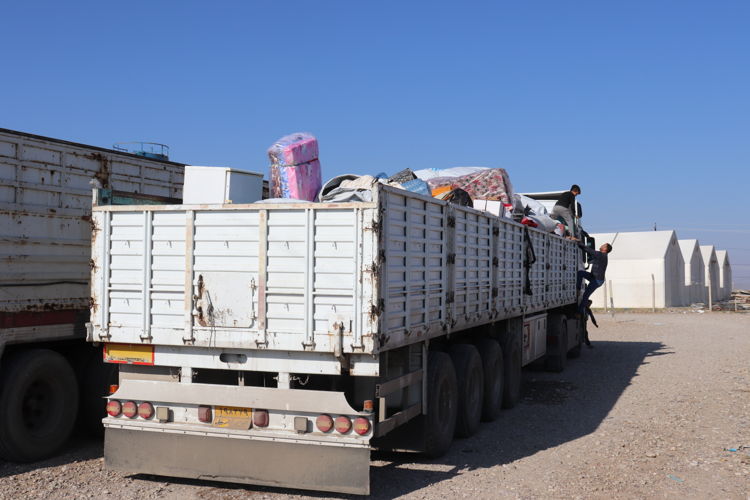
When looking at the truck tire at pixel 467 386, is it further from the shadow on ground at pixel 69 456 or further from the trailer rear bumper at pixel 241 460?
the shadow on ground at pixel 69 456

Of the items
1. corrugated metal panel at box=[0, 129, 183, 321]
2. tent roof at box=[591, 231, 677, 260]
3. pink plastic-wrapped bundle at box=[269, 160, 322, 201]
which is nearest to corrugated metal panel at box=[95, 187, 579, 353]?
corrugated metal panel at box=[0, 129, 183, 321]

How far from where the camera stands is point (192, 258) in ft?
20.2

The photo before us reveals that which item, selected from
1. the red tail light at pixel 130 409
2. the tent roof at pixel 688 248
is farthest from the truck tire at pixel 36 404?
the tent roof at pixel 688 248

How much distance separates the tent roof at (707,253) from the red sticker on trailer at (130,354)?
150 ft

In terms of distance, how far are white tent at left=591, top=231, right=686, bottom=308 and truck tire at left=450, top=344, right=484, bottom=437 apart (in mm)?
28903

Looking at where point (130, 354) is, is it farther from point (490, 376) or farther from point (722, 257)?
point (722, 257)

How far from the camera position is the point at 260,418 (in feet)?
19.3

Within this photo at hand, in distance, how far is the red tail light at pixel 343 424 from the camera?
225 inches

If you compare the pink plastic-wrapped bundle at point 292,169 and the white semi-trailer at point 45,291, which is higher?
the pink plastic-wrapped bundle at point 292,169

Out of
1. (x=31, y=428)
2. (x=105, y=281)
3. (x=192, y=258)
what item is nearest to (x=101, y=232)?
(x=105, y=281)

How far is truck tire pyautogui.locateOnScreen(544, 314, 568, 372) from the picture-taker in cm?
1377

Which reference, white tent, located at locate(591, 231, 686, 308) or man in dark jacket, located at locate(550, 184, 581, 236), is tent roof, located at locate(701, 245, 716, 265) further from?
man in dark jacket, located at locate(550, 184, 581, 236)

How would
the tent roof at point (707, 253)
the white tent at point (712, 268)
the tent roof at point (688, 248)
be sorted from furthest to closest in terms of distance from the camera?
1. the tent roof at point (707, 253)
2. the white tent at point (712, 268)
3. the tent roof at point (688, 248)

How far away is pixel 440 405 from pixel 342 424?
5.54 ft
